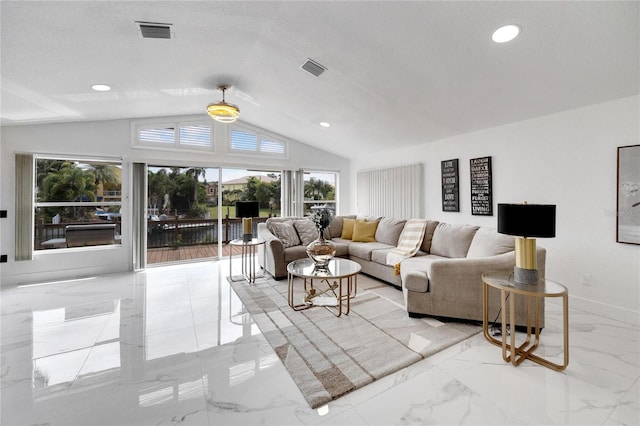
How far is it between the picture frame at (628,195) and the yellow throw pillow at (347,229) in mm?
3380

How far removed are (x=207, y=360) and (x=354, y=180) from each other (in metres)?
5.32

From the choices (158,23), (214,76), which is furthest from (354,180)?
(158,23)

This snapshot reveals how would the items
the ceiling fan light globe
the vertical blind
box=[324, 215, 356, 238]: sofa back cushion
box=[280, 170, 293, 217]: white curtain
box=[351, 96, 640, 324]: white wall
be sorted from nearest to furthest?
1. box=[351, 96, 640, 324]: white wall
2. the ceiling fan light globe
3. the vertical blind
4. box=[324, 215, 356, 238]: sofa back cushion
5. box=[280, 170, 293, 217]: white curtain

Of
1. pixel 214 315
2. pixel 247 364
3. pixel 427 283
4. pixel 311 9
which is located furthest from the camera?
pixel 214 315

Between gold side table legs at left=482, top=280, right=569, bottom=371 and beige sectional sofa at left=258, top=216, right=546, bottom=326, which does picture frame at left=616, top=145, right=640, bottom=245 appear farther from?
gold side table legs at left=482, top=280, right=569, bottom=371

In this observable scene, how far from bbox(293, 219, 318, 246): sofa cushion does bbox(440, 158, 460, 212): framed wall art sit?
7.29ft

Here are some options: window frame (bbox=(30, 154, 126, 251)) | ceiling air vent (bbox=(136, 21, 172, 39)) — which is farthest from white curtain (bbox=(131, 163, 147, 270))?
ceiling air vent (bbox=(136, 21, 172, 39))

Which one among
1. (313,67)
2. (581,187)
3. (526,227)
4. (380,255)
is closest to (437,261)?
(526,227)

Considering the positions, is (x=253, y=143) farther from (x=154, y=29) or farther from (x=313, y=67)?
(x=154, y=29)

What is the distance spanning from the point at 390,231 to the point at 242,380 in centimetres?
330

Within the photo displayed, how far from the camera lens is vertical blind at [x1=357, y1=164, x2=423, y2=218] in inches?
195

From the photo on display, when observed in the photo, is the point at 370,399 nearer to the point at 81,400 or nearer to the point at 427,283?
the point at 427,283

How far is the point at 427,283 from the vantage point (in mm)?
2721

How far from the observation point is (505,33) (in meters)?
2.15
